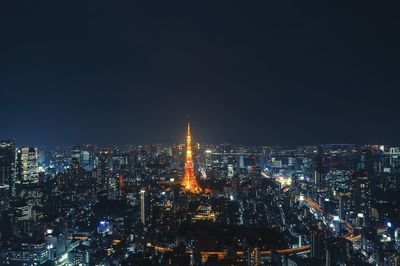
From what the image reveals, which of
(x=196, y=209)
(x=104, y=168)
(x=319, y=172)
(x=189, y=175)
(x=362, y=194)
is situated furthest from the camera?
(x=189, y=175)

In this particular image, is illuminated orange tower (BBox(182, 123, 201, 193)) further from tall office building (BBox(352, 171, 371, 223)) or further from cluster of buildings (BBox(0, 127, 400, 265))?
tall office building (BBox(352, 171, 371, 223))

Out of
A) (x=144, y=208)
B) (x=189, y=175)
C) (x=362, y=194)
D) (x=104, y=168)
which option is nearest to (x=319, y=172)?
(x=362, y=194)

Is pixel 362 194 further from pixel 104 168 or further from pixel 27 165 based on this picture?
pixel 27 165

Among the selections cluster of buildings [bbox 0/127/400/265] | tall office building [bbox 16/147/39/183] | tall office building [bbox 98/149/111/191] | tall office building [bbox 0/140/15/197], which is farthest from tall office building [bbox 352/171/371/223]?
tall office building [bbox 16/147/39/183]

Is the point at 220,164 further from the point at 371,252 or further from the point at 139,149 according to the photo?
the point at 371,252

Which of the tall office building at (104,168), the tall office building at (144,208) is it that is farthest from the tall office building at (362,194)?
the tall office building at (104,168)

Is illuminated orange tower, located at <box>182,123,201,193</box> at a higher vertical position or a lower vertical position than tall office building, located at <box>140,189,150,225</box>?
higher
